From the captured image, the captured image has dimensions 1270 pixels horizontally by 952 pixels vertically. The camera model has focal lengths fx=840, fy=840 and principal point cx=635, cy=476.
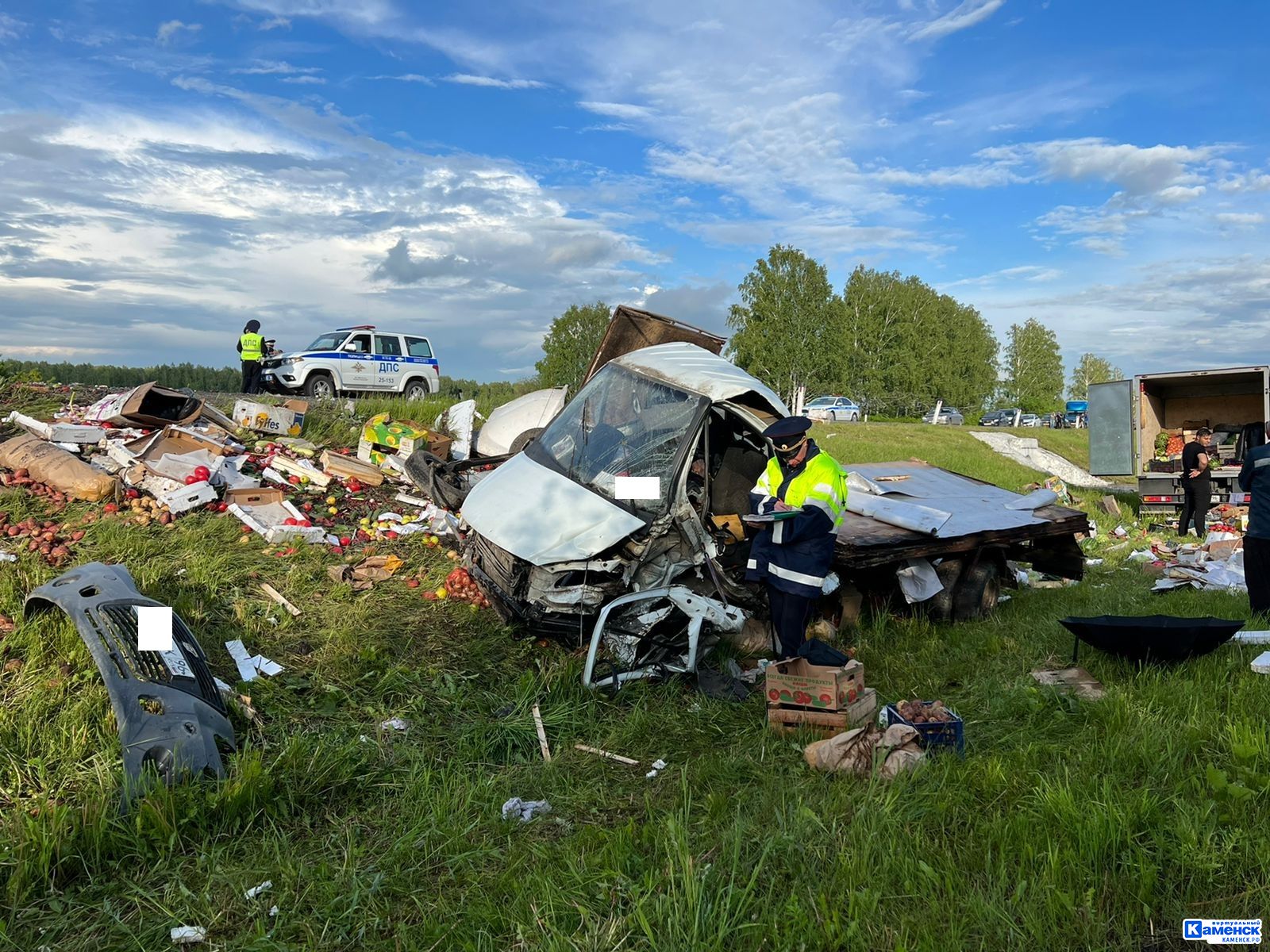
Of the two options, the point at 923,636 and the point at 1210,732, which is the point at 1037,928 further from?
the point at 923,636

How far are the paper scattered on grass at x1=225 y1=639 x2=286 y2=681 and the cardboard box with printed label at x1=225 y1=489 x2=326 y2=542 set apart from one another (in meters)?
2.49

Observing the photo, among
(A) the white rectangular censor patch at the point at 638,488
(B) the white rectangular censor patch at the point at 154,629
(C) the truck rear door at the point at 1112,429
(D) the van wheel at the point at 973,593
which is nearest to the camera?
(B) the white rectangular censor patch at the point at 154,629

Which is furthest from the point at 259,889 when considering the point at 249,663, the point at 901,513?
the point at 901,513

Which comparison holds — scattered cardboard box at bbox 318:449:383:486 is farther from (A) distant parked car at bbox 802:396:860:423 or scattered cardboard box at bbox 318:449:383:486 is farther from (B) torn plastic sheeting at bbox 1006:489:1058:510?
(A) distant parked car at bbox 802:396:860:423

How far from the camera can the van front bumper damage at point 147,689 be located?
149 inches

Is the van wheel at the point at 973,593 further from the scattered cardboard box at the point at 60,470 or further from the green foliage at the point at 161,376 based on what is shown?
the green foliage at the point at 161,376

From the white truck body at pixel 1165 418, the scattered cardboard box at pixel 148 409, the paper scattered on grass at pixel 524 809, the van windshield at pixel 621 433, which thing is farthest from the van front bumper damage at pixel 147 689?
the white truck body at pixel 1165 418

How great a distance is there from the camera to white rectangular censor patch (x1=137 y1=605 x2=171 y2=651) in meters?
4.29

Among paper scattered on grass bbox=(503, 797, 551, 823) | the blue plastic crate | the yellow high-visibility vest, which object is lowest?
paper scattered on grass bbox=(503, 797, 551, 823)

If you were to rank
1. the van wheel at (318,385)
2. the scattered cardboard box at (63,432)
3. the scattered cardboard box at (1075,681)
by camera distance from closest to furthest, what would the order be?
the scattered cardboard box at (1075,681), the scattered cardboard box at (63,432), the van wheel at (318,385)

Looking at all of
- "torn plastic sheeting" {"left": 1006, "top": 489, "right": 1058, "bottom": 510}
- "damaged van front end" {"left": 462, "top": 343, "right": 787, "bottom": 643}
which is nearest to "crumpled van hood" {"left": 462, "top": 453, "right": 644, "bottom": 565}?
"damaged van front end" {"left": 462, "top": 343, "right": 787, "bottom": 643}

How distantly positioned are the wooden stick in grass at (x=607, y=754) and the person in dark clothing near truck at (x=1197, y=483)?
1167cm

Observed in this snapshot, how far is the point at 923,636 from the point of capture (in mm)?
6582

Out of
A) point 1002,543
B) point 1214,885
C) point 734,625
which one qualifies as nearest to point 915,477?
point 1002,543
